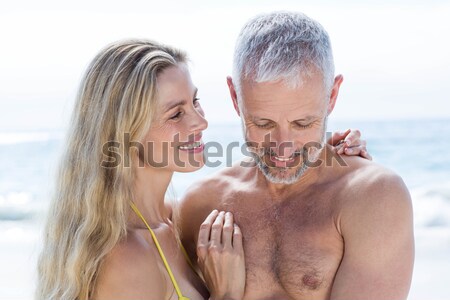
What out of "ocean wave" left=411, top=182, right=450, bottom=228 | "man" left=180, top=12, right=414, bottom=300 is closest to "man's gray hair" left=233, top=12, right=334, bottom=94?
"man" left=180, top=12, right=414, bottom=300

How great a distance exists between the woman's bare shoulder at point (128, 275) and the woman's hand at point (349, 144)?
95 centimetres

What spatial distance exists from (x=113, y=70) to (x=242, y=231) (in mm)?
869

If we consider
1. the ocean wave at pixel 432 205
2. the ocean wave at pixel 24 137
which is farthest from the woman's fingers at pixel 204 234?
the ocean wave at pixel 24 137

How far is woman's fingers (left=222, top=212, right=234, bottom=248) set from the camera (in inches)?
108

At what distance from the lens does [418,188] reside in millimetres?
11695

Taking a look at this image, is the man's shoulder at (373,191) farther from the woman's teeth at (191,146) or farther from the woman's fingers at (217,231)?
the woman's teeth at (191,146)

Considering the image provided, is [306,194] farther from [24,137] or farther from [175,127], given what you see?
[24,137]

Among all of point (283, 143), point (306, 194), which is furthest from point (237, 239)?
point (283, 143)

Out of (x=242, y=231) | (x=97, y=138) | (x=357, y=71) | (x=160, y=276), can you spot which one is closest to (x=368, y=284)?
(x=242, y=231)

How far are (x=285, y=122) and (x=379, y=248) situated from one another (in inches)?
23.3

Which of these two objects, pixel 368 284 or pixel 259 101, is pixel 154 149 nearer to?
Result: pixel 259 101

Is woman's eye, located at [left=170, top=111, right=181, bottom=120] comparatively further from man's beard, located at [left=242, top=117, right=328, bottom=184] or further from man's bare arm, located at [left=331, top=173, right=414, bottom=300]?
man's bare arm, located at [left=331, top=173, right=414, bottom=300]

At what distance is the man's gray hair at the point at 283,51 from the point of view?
254 centimetres

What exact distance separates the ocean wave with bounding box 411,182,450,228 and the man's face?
7.74 metres
